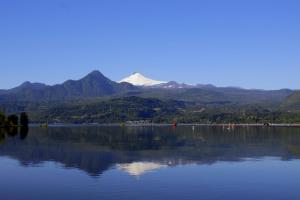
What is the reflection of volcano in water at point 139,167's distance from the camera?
205ft

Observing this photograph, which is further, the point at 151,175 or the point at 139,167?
the point at 139,167

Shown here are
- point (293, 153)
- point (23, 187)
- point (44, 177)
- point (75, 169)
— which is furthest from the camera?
point (293, 153)

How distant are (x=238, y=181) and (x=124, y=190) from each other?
Result: 1353 cm

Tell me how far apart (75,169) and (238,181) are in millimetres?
22603

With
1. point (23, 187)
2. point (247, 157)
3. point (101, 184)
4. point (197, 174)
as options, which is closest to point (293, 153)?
point (247, 157)

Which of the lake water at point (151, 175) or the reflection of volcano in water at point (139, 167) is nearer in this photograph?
the lake water at point (151, 175)

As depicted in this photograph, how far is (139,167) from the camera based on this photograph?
68312mm

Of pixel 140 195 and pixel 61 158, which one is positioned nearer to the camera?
pixel 140 195

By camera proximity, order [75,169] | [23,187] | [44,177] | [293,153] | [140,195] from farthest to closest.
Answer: [293,153] < [75,169] < [44,177] < [23,187] < [140,195]

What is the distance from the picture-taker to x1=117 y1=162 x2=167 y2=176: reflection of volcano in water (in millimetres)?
62528

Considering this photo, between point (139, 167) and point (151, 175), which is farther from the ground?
point (139, 167)

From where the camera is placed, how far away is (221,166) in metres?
69.4

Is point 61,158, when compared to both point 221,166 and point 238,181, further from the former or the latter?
point 238,181

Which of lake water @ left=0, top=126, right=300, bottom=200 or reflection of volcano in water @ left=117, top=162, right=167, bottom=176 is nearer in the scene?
lake water @ left=0, top=126, right=300, bottom=200
